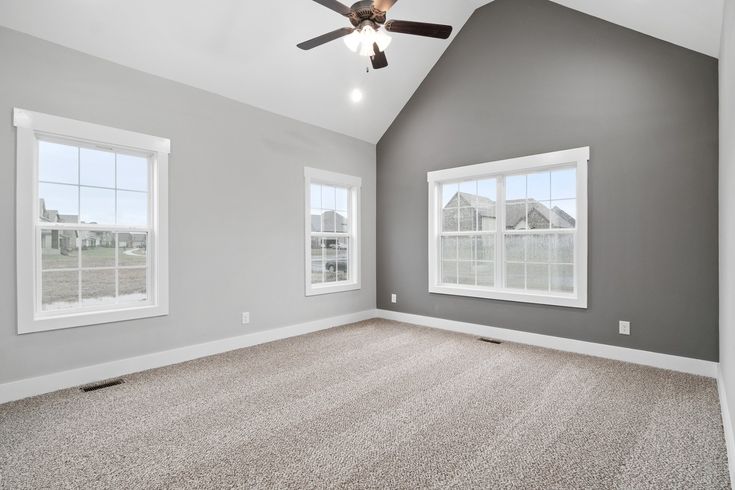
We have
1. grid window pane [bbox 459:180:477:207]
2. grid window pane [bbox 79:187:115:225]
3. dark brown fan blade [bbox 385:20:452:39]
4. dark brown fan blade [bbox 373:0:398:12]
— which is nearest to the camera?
dark brown fan blade [bbox 373:0:398:12]

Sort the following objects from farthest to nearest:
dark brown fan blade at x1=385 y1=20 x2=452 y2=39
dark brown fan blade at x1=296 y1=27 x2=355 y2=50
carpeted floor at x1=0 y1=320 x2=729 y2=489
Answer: dark brown fan blade at x1=296 y1=27 x2=355 y2=50 < dark brown fan blade at x1=385 y1=20 x2=452 y2=39 < carpeted floor at x1=0 y1=320 x2=729 y2=489

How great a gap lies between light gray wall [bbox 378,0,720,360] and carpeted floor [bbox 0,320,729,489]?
576 mm

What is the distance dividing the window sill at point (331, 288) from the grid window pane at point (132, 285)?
6.15 feet

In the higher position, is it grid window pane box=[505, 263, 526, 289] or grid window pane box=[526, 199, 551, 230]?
grid window pane box=[526, 199, 551, 230]

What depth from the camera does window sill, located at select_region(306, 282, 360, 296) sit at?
4.89 meters

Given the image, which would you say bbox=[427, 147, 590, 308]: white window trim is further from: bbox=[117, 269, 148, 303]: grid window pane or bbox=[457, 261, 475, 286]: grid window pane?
bbox=[117, 269, 148, 303]: grid window pane

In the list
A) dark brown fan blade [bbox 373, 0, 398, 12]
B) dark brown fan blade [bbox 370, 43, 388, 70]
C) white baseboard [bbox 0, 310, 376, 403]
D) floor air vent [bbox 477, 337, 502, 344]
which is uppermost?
dark brown fan blade [bbox 373, 0, 398, 12]

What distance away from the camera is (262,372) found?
340 cm

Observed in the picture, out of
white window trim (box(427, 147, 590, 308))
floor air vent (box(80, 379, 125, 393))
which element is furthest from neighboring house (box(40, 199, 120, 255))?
white window trim (box(427, 147, 590, 308))

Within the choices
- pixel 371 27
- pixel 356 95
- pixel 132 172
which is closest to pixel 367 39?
pixel 371 27

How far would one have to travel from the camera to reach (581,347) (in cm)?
390

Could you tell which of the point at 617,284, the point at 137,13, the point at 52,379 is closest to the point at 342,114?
the point at 137,13

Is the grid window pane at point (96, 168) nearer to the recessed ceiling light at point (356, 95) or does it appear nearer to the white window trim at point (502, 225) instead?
the recessed ceiling light at point (356, 95)

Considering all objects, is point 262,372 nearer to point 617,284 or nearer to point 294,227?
point 294,227
